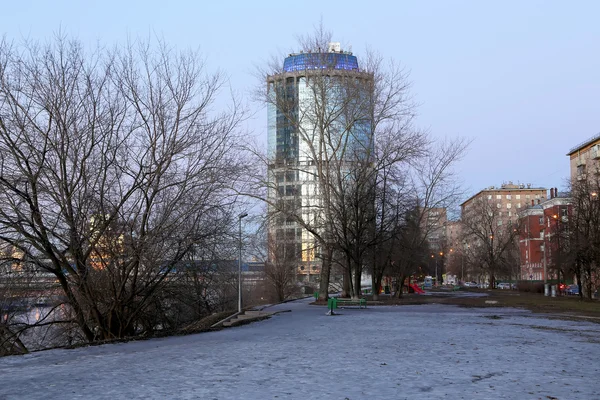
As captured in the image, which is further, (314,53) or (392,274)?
(392,274)

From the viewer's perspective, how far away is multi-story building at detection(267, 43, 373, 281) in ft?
133

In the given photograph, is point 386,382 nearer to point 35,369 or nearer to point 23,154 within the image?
point 35,369

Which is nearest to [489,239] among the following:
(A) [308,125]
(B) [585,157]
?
(B) [585,157]

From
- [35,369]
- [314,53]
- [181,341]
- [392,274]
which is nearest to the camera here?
[35,369]

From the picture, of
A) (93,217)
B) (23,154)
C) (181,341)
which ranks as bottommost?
(181,341)

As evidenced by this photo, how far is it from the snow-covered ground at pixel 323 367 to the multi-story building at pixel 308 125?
2210 cm

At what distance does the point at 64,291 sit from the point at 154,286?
2.94m

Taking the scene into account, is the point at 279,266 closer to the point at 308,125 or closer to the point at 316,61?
the point at 308,125

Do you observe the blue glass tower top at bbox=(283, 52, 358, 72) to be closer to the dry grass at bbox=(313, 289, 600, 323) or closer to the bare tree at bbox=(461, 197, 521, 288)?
the dry grass at bbox=(313, 289, 600, 323)

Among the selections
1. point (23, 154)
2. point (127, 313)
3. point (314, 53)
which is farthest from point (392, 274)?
point (23, 154)

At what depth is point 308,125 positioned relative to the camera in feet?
142

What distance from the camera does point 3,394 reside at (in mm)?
9781

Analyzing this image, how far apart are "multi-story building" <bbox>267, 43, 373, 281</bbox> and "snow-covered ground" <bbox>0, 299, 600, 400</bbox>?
22096mm

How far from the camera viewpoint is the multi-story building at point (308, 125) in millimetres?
40500
